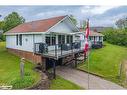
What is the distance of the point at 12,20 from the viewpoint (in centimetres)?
3416

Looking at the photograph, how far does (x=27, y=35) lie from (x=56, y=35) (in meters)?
2.87

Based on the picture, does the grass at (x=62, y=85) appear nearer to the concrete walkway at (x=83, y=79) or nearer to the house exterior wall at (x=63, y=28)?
the concrete walkway at (x=83, y=79)

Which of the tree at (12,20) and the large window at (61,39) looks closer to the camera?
the large window at (61,39)

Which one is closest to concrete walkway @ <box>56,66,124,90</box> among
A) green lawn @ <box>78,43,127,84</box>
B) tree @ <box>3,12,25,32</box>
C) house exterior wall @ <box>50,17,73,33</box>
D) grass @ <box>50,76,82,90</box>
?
grass @ <box>50,76,82,90</box>

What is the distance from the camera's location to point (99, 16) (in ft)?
112

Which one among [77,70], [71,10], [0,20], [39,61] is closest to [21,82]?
[39,61]

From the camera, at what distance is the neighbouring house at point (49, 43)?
2249 cm

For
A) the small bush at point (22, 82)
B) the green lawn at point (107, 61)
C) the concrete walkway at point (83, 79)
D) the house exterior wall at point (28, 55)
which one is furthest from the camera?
the house exterior wall at point (28, 55)

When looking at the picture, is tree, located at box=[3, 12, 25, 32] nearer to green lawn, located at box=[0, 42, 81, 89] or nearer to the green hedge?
green lawn, located at box=[0, 42, 81, 89]

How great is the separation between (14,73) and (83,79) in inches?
219

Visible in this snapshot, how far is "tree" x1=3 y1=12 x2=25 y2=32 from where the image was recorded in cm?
3247

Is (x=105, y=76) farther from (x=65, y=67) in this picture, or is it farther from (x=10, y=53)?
(x=10, y=53)

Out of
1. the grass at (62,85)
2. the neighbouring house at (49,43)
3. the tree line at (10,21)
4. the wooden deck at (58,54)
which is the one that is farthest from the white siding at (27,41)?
the grass at (62,85)

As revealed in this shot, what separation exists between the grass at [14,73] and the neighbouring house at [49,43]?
47.1 inches
